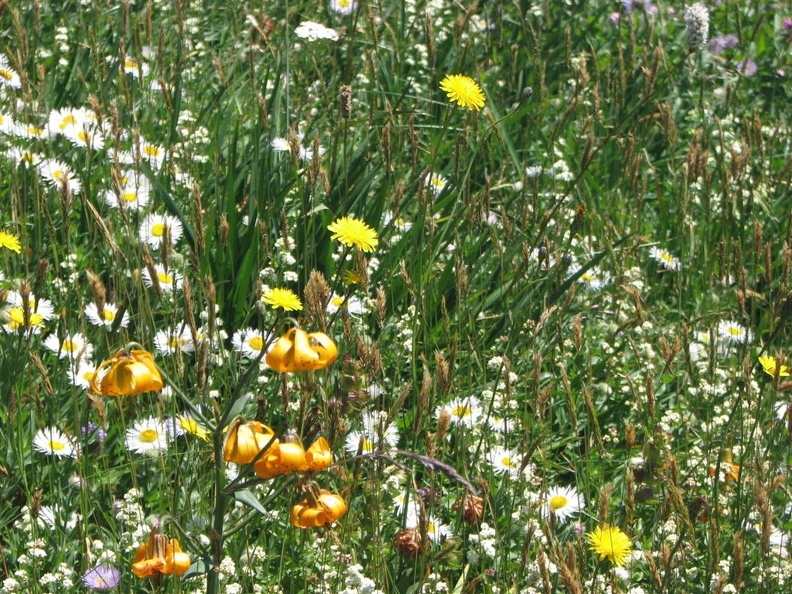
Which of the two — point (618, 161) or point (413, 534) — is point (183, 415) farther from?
point (618, 161)

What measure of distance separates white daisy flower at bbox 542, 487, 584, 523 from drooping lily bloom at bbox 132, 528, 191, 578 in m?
0.92

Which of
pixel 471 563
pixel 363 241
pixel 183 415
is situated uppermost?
pixel 363 241

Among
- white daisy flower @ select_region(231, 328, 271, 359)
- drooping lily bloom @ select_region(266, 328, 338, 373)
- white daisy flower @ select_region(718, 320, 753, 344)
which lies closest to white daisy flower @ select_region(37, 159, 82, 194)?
white daisy flower @ select_region(231, 328, 271, 359)

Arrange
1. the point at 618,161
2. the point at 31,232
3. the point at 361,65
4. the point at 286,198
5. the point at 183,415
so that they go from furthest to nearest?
1. the point at 361,65
2. the point at 618,161
3. the point at 286,198
4. the point at 31,232
5. the point at 183,415

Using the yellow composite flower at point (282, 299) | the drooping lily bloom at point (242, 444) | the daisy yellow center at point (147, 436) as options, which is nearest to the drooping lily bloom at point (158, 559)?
the drooping lily bloom at point (242, 444)

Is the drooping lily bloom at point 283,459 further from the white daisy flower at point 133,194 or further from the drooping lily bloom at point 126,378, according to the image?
the white daisy flower at point 133,194

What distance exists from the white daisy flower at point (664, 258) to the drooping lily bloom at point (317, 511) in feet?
6.49

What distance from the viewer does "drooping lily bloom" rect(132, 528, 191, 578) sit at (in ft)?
5.06

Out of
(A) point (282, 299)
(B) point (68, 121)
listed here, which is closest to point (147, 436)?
(A) point (282, 299)

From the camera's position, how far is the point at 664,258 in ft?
11.2

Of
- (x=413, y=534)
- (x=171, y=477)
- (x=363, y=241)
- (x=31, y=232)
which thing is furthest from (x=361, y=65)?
(x=413, y=534)

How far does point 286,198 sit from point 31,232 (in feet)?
2.32

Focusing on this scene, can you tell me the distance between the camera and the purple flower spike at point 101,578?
70.9 inches

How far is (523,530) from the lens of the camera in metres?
2.12
